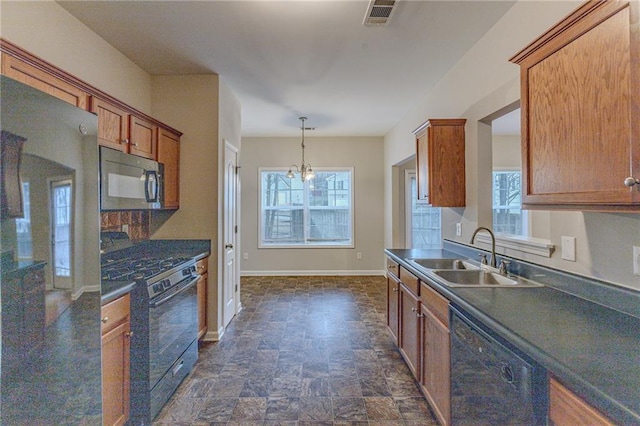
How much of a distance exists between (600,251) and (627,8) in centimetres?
100

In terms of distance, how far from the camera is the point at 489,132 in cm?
265

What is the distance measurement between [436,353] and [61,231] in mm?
1917

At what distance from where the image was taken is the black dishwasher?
40.8 inches

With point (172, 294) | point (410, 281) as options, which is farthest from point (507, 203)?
point (172, 294)

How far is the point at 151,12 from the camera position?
7.30 feet

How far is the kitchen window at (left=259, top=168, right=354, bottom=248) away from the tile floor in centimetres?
224

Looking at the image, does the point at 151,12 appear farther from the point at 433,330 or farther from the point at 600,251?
the point at 600,251

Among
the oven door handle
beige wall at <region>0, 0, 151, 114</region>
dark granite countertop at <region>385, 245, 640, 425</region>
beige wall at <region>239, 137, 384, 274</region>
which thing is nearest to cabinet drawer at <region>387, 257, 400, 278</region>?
dark granite countertop at <region>385, 245, 640, 425</region>

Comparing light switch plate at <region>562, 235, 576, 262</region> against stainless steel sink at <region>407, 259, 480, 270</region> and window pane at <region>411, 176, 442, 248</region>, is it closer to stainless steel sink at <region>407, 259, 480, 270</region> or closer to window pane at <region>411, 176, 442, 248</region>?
stainless steel sink at <region>407, 259, 480, 270</region>

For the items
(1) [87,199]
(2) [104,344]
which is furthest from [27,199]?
(2) [104,344]

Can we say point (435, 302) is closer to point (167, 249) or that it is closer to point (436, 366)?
point (436, 366)

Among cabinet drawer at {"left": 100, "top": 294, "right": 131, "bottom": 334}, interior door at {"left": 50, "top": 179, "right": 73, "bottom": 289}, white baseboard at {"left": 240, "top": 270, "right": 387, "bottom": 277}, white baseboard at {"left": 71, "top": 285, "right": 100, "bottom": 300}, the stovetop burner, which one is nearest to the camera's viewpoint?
interior door at {"left": 50, "top": 179, "right": 73, "bottom": 289}

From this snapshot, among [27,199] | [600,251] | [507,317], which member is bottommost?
[507,317]

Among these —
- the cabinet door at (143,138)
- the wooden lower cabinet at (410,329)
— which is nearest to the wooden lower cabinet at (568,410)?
the wooden lower cabinet at (410,329)
